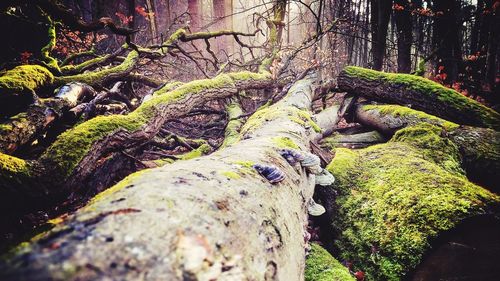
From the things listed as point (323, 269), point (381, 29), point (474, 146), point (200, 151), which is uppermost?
point (381, 29)

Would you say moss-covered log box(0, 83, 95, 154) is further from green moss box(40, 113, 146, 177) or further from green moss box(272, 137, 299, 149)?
green moss box(272, 137, 299, 149)

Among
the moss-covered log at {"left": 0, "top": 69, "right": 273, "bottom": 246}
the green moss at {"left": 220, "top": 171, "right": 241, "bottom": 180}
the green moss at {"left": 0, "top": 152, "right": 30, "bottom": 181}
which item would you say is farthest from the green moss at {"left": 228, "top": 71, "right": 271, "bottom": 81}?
the green moss at {"left": 220, "top": 171, "right": 241, "bottom": 180}

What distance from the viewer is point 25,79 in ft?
11.9

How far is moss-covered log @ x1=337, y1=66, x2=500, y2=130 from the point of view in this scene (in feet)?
15.6

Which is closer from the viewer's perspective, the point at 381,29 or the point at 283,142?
the point at 283,142

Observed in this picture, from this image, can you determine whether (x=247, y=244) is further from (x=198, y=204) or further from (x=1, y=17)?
(x=1, y=17)

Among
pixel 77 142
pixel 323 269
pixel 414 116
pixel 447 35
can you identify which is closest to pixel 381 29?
pixel 447 35

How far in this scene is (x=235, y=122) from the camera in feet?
19.0

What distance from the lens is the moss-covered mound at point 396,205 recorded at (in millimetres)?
2066

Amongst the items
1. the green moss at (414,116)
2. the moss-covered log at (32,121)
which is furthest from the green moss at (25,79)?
the green moss at (414,116)

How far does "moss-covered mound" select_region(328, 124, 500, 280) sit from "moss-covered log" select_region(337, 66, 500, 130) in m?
1.89

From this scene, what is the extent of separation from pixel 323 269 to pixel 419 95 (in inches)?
179

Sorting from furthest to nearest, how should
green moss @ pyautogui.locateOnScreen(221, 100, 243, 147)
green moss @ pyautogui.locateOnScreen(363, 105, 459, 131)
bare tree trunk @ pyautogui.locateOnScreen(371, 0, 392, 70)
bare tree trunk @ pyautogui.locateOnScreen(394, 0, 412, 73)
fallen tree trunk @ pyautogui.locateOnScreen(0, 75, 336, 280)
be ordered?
bare tree trunk @ pyautogui.locateOnScreen(394, 0, 412, 73) < bare tree trunk @ pyautogui.locateOnScreen(371, 0, 392, 70) < green moss @ pyautogui.locateOnScreen(221, 100, 243, 147) < green moss @ pyautogui.locateOnScreen(363, 105, 459, 131) < fallen tree trunk @ pyautogui.locateOnScreen(0, 75, 336, 280)

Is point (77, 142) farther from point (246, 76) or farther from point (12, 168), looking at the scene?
point (246, 76)
